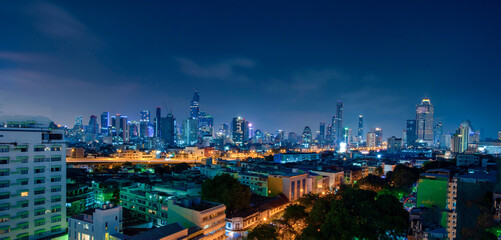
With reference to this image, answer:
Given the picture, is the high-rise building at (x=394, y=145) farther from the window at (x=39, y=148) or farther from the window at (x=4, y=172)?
the window at (x=4, y=172)

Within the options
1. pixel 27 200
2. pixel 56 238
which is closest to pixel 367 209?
pixel 56 238

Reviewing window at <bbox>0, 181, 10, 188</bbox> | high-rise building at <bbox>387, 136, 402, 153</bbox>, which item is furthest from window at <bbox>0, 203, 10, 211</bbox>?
high-rise building at <bbox>387, 136, 402, 153</bbox>

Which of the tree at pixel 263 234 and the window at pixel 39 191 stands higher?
the window at pixel 39 191

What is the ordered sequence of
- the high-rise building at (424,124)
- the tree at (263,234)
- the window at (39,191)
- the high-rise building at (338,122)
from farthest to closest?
the high-rise building at (338,122)
the high-rise building at (424,124)
the window at (39,191)
the tree at (263,234)

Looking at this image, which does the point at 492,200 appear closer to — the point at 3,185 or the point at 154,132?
the point at 3,185

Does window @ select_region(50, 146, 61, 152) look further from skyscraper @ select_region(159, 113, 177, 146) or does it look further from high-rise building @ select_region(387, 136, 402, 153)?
skyscraper @ select_region(159, 113, 177, 146)

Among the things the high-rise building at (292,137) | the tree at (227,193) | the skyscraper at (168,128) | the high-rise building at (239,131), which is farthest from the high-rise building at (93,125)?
the tree at (227,193)
